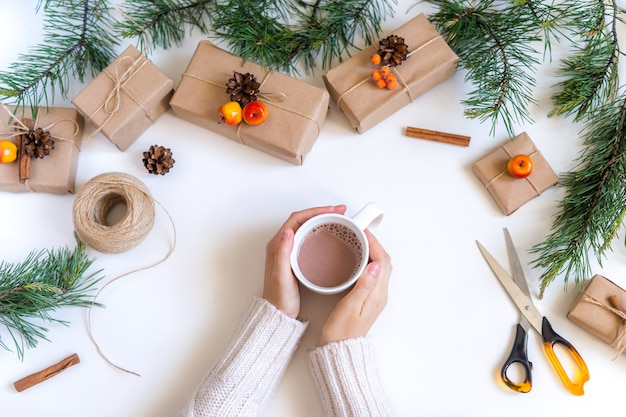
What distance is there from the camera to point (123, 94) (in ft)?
3.74

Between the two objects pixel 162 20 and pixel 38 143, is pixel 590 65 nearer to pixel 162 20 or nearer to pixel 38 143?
pixel 162 20

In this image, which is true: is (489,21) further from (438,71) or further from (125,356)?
(125,356)

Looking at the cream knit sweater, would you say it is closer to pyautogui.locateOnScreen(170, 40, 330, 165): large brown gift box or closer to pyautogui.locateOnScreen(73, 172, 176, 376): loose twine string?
pyautogui.locateOnScreen(73, 172, 176, 376): loose twine string

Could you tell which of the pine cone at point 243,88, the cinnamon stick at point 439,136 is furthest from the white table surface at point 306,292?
the pine cone at point 243,88

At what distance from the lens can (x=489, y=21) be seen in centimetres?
113

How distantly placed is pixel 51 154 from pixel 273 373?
62 centimetres

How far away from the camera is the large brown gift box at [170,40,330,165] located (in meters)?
1.11

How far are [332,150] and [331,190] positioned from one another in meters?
0.08

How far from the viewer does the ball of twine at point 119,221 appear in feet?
3.48

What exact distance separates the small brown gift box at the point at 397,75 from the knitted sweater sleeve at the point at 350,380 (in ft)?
1.43

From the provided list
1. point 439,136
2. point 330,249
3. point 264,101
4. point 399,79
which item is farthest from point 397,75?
point 330,249

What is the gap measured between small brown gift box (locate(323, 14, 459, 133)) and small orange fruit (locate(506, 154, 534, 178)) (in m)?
0.23

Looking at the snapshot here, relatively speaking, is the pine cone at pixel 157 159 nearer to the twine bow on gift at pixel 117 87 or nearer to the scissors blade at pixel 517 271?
the twine bow on gift at pixel 117 87

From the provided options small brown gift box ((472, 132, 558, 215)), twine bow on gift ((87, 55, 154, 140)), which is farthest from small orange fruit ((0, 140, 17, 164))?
small brown gift box ((472, 132, 558, 215))
